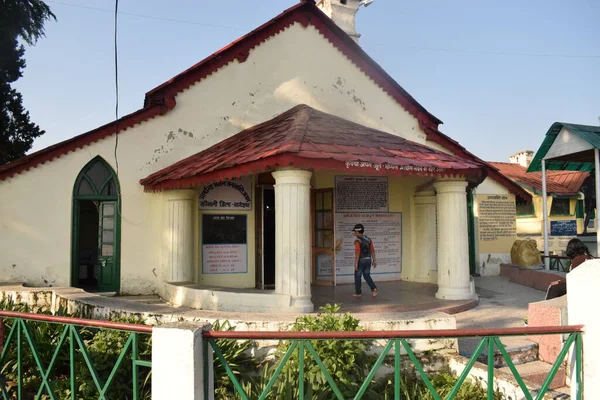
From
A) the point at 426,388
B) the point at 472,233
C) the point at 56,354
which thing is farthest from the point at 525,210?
the point at 56,354

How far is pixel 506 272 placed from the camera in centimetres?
1394

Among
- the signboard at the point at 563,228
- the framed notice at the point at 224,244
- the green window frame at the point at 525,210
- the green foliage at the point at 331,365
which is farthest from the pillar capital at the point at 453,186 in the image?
the signboard at the point at 563,228

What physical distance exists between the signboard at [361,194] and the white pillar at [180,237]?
339cm

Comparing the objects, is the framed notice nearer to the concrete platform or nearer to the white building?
the white building

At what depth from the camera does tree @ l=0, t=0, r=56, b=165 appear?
13.2m

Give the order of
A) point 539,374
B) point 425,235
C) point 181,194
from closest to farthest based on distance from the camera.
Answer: point 539,374 < point 181,194 < point 425,235

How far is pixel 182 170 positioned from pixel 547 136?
913 cm

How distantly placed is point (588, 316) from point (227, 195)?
7.37 meters

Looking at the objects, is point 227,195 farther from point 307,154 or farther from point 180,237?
point 307,154

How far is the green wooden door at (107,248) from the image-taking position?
30.7 feet

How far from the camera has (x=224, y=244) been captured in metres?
9.66

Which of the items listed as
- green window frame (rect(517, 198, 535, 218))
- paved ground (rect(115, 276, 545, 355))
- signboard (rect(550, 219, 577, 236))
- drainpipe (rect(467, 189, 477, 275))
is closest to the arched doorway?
paved ground (rect(115, 276, 545, 355))

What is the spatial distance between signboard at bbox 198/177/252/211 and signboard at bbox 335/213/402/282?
6.99 ft

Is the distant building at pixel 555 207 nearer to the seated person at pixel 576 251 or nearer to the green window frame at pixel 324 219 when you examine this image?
the green window frame at pixel 324 219
